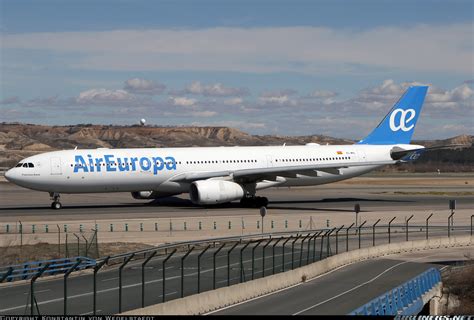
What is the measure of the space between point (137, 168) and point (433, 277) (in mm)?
33038

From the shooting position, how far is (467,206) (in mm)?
74812

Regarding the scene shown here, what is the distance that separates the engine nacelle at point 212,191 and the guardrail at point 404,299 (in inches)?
1136

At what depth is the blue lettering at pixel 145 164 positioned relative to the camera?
65750 mm

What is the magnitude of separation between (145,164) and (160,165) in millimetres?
1343

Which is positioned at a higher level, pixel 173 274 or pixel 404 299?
pixel 173 274

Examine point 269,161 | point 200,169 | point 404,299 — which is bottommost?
point 404,299

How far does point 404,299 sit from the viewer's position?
3111 cm

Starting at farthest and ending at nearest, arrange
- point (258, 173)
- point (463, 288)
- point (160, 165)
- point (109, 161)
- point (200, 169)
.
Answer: point (200, 169) → point (258, 173) → point (160, 165) → point (109, 161) → point (463, 288)

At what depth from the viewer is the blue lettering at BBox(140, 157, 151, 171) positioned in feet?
216

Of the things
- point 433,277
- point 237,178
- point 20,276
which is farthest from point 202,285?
point 237,178

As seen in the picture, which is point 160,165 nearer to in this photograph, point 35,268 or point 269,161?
point 269,161

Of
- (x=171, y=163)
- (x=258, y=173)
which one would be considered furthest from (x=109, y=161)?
(x=258, y=173)

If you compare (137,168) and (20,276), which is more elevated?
(137,168)

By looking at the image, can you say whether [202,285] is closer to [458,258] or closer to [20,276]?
[20,276]
